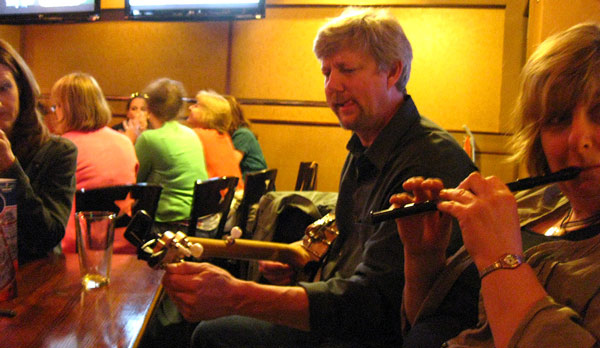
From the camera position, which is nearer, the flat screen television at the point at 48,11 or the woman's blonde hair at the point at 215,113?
the woman's blonde hair at the point at 215,113

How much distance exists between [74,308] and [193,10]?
3729 mm

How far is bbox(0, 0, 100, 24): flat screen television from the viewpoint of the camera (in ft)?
14.6

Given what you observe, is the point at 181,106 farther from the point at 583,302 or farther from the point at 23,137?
the point at 583,302

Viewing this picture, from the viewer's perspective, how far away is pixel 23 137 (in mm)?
1679

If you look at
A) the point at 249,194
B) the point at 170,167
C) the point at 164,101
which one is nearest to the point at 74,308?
the point at 249,194

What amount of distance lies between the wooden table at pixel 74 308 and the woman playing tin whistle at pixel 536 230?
0.52 meters

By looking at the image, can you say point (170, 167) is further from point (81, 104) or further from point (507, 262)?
point (507, 262)

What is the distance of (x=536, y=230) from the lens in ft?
3.67

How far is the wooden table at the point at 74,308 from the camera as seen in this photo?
841 mm

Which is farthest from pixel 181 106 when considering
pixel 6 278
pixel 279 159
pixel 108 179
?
pixel 6 278

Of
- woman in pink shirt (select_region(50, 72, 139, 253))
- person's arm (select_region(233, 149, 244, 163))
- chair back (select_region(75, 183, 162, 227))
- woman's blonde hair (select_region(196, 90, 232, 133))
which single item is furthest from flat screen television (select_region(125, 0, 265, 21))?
chair back (select_region(75, 183, 162, 227))

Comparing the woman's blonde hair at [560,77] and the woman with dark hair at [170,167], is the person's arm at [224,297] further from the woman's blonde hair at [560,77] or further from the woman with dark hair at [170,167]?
the woman with dark hair at [170,167]

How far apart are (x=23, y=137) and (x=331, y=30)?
1.02 m

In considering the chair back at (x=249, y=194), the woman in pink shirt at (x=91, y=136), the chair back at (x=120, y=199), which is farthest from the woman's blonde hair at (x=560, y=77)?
the woman in pink shirt at (x=91, y=136)
